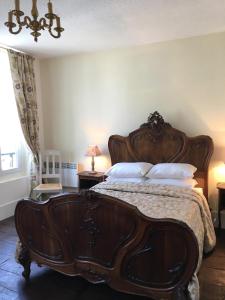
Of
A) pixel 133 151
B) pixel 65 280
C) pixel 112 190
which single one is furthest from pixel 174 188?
pixel 65 280

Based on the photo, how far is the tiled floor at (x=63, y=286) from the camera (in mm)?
2195

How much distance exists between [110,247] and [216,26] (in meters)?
2.84

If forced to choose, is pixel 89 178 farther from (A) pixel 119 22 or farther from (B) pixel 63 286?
(A) pixel 119 22

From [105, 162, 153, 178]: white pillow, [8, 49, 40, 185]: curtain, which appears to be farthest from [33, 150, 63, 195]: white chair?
[105, 162, 153, 178]: white pillow

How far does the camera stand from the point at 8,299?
216 centimetres

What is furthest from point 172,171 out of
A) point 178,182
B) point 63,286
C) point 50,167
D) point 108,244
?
point 50,167

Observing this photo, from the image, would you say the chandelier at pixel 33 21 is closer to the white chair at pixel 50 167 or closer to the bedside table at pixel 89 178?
the bedside table at pixel 89 178

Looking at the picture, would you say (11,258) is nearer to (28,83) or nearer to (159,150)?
(159,150)

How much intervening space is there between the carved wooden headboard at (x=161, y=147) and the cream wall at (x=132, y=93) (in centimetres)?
16

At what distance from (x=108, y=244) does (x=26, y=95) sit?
3.07 m

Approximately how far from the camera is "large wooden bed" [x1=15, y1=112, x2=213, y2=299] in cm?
188

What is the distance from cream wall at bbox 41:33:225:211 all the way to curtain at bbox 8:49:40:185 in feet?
1.18

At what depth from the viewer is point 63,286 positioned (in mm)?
2348

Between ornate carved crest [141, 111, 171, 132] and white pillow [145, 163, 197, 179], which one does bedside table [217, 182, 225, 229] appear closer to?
white pillow [145, 163, 197, 179]
